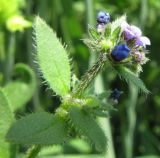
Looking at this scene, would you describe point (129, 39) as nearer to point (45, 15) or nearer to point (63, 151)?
point (63, 151)

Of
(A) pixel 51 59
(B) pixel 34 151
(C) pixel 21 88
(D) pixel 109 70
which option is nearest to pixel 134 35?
(A) pixel 51 59

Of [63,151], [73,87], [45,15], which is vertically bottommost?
[63,151]

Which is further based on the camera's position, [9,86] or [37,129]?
[9,86]

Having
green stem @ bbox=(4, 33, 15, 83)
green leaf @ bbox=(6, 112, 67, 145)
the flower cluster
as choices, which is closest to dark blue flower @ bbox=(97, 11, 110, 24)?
the flower cluster

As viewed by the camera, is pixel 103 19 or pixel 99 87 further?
pixel 99 87

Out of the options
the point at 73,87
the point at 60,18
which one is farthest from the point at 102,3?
the point at 73,87

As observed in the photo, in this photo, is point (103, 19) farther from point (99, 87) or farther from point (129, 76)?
point (99, 87)
